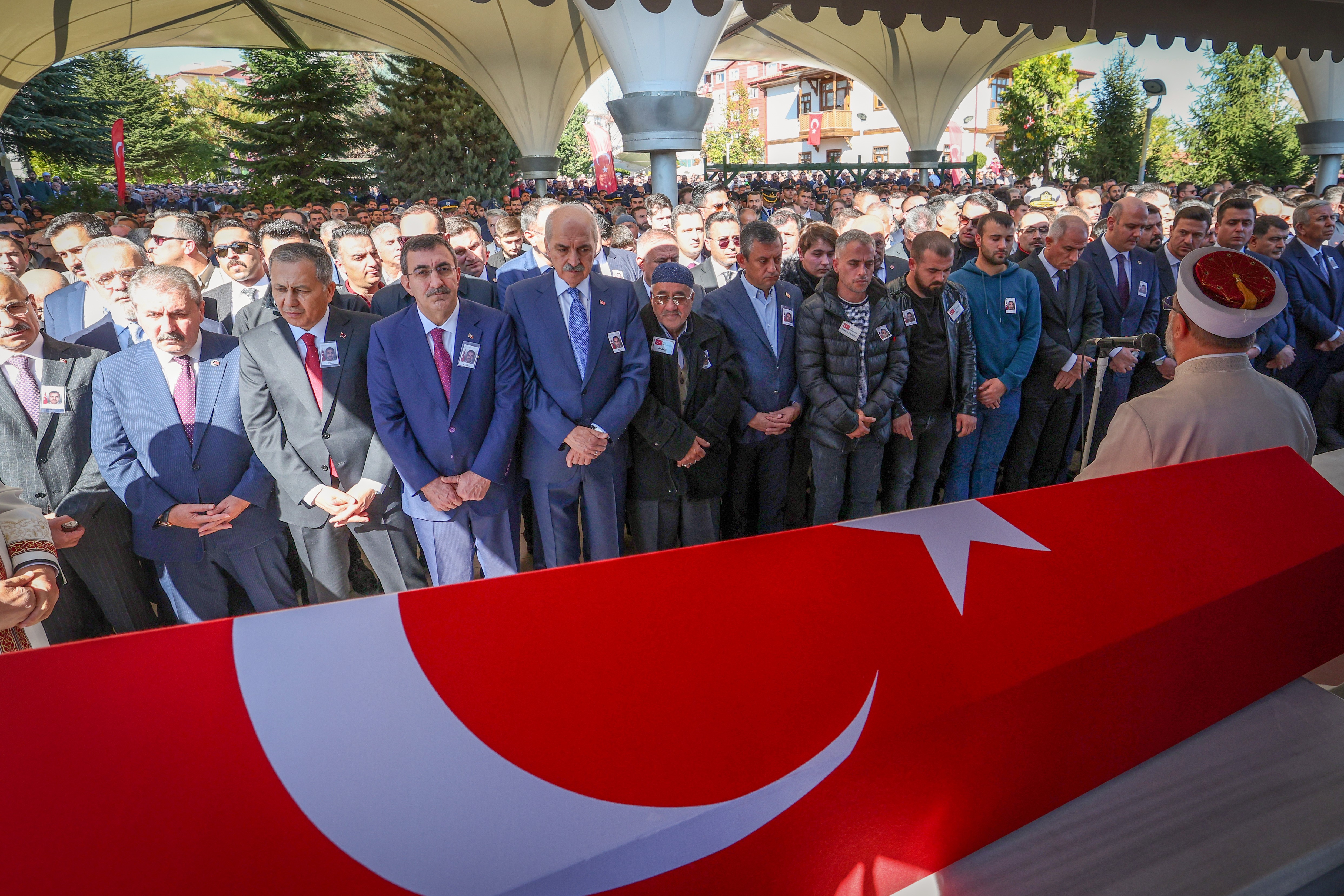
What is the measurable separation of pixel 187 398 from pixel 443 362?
43.0 inches

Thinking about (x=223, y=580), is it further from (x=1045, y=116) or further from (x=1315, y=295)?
(x=1045, y=116)

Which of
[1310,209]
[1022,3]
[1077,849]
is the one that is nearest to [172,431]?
[1077,849]

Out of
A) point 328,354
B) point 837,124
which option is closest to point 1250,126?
point 328,354

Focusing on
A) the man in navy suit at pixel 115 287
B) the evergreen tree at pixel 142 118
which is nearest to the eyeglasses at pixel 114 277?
the man in navy suit at pixel 115 287

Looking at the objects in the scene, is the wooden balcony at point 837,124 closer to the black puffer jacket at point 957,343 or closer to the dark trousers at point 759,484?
the black puffer jacket at point 957,343

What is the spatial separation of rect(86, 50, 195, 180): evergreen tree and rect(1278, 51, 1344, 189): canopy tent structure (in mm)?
51861

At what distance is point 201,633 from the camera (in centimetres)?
104

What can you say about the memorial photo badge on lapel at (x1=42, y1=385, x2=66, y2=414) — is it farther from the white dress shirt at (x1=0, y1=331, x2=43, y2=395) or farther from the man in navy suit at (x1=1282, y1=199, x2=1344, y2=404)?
the man in navy suit at (x1=1282, y1=199, x2=1344, y2=404)

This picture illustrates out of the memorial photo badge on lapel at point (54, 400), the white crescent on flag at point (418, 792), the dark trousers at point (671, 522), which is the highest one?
the memorial photo badge on lapel at point (54, 400)

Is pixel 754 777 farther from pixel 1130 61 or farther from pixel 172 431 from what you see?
pixel 1130 61

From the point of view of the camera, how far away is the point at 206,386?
3127 millimetres

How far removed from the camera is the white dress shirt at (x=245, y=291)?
15.1 feet

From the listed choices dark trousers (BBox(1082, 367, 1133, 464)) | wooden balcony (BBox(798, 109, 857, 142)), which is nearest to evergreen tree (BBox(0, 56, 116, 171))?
dark trousers (BBox(1082, 367, 1133, 464))

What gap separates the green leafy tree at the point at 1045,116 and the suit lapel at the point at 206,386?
31470 mm
